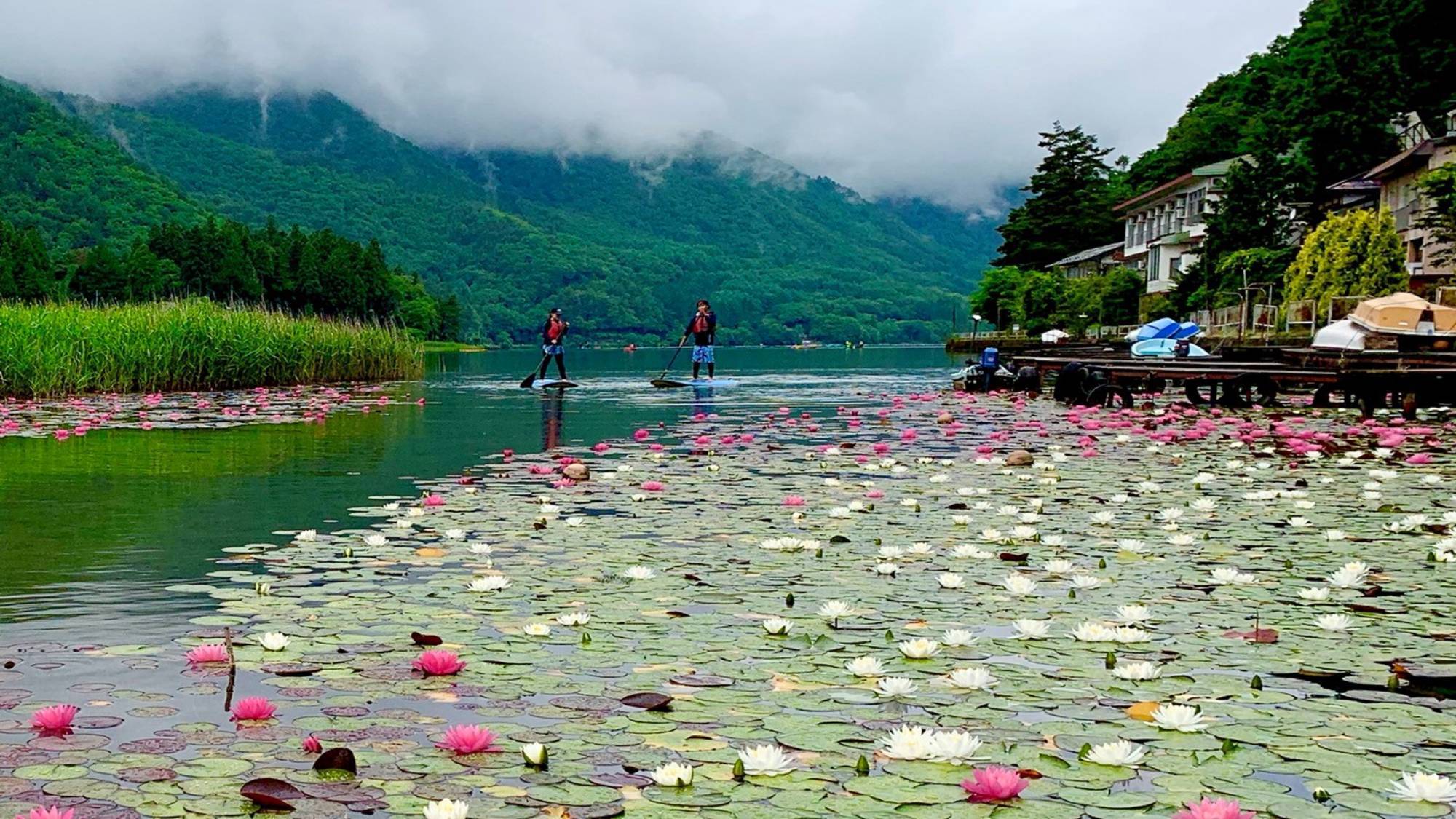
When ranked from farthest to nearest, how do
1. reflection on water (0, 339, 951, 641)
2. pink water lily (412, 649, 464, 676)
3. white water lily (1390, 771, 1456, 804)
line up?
reflection on water (0, 339, 951, 641) < pink water lily (412, 649, 464, 676) < white water lily (1390, 771, 1456, 804)

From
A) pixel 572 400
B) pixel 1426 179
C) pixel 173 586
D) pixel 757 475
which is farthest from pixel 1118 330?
pixel 173 586

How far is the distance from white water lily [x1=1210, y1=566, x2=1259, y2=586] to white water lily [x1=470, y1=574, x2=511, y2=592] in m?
3.65

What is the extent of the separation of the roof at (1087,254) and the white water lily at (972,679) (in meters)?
103

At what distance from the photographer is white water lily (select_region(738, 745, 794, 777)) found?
13.6 feet

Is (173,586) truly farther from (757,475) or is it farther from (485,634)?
(757,475)

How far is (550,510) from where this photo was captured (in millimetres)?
10555

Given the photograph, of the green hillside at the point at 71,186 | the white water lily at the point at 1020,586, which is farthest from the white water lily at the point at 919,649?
the green hillside at the point at 71,186

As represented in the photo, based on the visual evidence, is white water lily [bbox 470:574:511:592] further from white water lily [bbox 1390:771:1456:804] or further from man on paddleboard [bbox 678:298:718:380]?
man on paddleboard [bbox 678:298:718:380]

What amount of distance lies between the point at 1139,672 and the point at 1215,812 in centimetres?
183

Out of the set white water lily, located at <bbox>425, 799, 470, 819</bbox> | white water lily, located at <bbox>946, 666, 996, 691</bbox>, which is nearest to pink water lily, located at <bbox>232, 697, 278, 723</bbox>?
white water lily, located at <bbox>425, 799, 470, 819</bbox>

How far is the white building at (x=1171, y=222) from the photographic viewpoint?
8250 centimetres

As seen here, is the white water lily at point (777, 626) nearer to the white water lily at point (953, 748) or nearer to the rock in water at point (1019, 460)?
the white water lily at point (953, 748)

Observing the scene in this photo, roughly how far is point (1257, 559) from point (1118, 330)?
73254 mm

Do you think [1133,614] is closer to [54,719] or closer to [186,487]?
[54,719]
